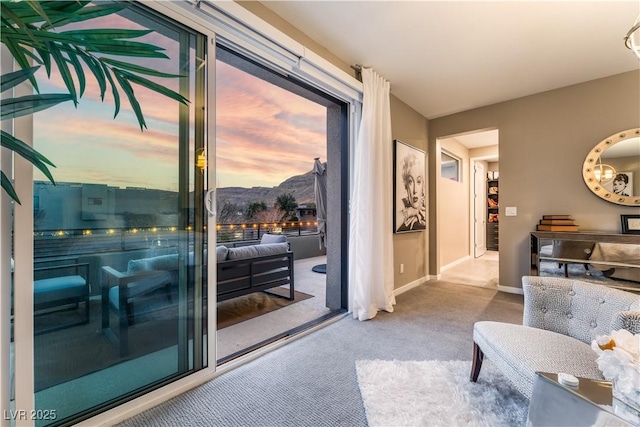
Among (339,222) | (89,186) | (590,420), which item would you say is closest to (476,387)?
(590,420)

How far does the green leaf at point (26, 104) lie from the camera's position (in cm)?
108

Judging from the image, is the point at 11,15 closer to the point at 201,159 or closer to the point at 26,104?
the point at 26,104

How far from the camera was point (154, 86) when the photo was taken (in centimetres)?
132

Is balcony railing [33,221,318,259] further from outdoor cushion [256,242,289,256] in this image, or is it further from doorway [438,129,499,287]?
doorway [438,129,499,287]

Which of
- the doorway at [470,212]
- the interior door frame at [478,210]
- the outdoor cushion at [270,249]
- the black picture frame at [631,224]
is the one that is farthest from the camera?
the interior door frame at [478,210]

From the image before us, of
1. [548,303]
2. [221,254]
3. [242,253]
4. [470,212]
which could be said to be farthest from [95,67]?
[470,212]

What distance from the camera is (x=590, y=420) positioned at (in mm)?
786

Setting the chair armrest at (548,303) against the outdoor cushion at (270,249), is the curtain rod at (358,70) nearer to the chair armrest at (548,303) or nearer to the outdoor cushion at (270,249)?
the outdoor cushion at (270,249)

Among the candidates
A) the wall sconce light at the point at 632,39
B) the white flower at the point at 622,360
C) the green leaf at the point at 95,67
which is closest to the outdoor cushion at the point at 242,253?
the green leaf at the point at 95,67

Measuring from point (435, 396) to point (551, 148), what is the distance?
3.41m

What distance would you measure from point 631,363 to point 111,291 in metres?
2.13

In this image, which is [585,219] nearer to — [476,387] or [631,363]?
[476,387]

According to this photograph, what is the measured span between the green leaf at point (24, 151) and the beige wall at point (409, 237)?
3.17 m

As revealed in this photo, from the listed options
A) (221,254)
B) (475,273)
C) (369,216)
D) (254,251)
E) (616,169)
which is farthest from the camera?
(475,273)
